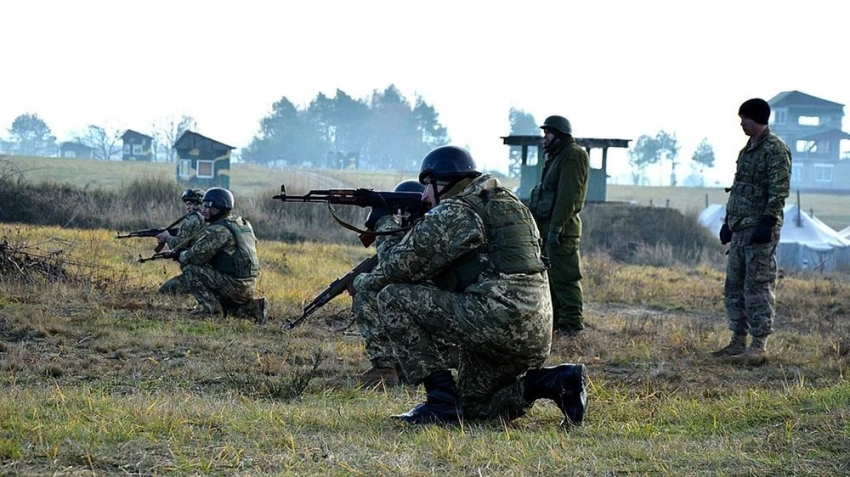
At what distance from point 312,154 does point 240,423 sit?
86894 mm

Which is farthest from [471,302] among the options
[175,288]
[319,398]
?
[175,288]

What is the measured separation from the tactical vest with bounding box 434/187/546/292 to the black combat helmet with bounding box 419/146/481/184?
1.02ft

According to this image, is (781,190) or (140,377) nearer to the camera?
(140,377)

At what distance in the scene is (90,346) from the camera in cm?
905

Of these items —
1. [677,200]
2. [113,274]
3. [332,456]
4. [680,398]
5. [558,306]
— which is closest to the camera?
[332,456]

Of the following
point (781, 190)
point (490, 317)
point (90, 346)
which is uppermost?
point (781, 190)

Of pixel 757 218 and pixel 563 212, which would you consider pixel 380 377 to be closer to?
pixel 563 212

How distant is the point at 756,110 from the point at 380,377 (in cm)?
419

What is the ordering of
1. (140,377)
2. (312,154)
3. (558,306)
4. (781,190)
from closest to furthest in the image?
1. (140,377)
2. (781,190)
3. (558,306)
4. (312,154)

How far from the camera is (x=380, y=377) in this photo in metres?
7.79

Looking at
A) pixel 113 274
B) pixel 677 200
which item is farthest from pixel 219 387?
pixel 677 200

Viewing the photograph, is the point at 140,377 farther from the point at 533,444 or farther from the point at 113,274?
the point at 113,274

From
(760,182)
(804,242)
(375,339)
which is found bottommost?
(804,242)

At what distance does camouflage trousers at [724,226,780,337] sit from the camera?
9.16 metres
